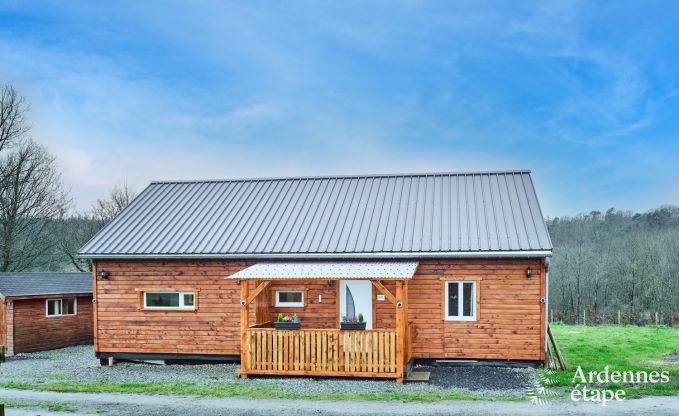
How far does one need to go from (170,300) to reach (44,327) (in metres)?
8.58

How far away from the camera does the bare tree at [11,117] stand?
109ft

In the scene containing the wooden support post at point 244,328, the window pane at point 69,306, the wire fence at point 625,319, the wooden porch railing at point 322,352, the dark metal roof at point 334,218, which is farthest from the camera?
the wire fence at point 625,319

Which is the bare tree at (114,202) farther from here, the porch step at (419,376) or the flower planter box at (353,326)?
the porch step at (419,376)

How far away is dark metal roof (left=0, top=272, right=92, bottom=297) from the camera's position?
22781 millimetres

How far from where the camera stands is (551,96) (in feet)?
102

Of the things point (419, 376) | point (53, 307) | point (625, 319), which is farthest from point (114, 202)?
point (419, 376)

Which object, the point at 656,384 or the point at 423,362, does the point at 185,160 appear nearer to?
the point at 423,362

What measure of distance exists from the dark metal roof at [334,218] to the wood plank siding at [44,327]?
20.3ft

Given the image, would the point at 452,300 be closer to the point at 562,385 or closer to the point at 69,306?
the point at 562,385

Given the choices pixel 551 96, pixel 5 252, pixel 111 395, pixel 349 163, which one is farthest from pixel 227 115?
pixel 111 395

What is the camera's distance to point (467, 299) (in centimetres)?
1636

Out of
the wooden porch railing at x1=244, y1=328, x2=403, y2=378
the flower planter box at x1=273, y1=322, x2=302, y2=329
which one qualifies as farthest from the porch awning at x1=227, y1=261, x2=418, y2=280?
the wooden porch railing at x1=244, y1=328, x2=403, y2=378

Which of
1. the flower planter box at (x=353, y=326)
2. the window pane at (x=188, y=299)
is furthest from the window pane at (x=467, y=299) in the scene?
the window pane at (x=188, y=299)

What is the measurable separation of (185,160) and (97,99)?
6796 millimetres
